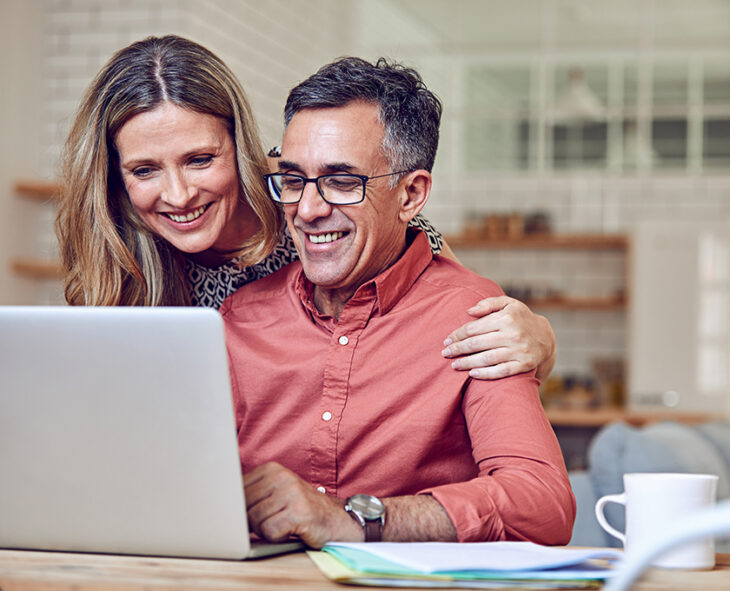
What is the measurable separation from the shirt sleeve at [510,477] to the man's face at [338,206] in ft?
1.01

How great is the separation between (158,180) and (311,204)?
0.40 metres

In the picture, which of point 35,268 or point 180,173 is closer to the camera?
point 180,173

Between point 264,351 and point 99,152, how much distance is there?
1.68 feet

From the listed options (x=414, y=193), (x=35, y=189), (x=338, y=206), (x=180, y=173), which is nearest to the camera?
(x=338, y=206)

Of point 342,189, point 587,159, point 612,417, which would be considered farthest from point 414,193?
point 587,159

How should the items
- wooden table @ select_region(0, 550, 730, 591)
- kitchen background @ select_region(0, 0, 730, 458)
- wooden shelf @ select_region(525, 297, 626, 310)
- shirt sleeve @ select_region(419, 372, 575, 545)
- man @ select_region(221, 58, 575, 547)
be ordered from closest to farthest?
wooden table @ select_region(0, 550, 730, 591) → shirt sleeve @ select_region(419, 372, 575, 545) → man @ select_region(221, 58, 575, 547) → kitchen background @ select_region(0, 0, 730, 458) → wooden shelf @ select_region(525, 297, 626, 310)

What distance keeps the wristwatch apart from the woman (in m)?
0.75

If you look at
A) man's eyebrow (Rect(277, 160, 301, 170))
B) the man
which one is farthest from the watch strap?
man's eyebrow (Rect(277, 160, 301, 170))

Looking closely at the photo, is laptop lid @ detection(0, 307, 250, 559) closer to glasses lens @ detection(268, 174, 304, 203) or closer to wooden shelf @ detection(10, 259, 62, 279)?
glasses lens @ detection(268, 174, 304, 203)

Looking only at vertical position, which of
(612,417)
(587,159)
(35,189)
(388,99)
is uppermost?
(587,159)

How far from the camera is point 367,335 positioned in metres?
1.71

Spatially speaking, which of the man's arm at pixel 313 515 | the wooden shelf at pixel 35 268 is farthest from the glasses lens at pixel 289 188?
the wooden shelf at pixel 35 268

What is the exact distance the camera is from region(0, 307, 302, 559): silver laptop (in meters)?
1.09

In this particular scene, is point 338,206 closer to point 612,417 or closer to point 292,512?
point 292,512
